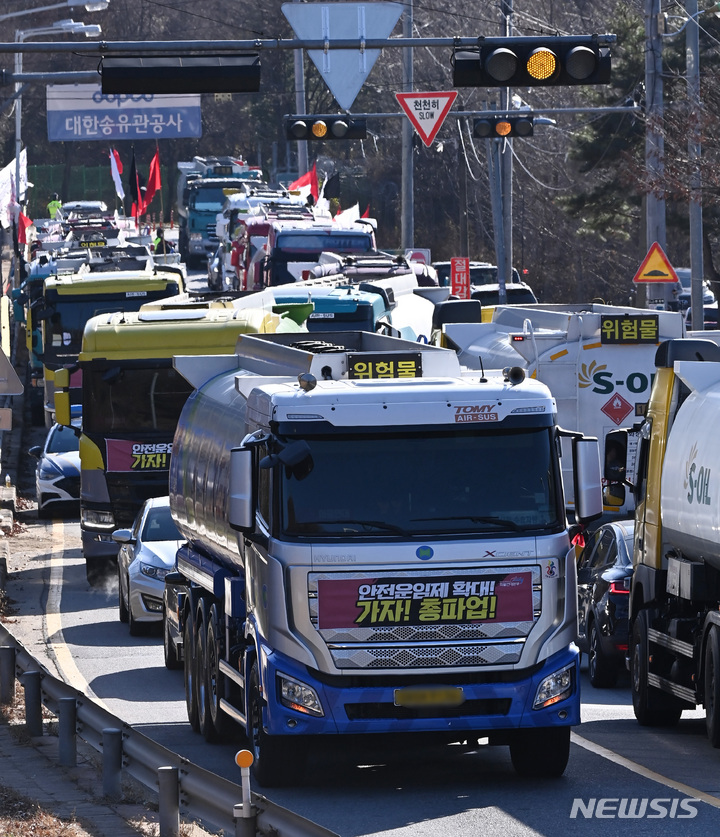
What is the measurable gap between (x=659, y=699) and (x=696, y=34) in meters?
20.4

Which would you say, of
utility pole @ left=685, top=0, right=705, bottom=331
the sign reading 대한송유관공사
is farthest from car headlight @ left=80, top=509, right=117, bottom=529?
the sign reading 대한송유관공사

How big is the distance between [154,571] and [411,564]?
9.58 m

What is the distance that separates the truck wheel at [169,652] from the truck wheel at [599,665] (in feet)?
13.1

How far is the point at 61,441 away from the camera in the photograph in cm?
3306

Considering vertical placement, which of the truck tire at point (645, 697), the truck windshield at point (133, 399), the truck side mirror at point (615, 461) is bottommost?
the truck tire at point (645, 697)

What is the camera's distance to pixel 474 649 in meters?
10.6

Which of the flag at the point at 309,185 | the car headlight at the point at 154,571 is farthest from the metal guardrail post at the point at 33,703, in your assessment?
the flag at the point at 309,185

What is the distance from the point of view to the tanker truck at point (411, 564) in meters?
10.5

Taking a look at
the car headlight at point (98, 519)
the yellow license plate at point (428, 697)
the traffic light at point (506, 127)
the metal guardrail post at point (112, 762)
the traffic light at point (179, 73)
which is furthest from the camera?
the traffic light at point (506, 127)

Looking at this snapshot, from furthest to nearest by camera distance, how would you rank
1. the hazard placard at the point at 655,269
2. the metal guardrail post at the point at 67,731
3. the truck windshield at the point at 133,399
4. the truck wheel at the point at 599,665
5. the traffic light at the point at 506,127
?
the traffic light at the point at 506,127, the hazard placard at the point at 655,269, the truck windshield at the point at 133,399, the truck wheel at the point at 599,665, the metal guardrail post at the point at 67,731

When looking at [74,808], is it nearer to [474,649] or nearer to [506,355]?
[474,649]

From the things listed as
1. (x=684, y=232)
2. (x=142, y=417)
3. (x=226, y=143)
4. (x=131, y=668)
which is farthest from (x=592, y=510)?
(x=226, y=143)

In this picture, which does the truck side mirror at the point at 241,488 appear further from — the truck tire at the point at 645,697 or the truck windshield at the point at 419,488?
the truck tire at the point at 645,697
